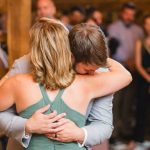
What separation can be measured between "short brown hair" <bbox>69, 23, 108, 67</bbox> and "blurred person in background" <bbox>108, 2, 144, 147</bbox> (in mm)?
2812

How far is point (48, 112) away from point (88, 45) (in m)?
0.31

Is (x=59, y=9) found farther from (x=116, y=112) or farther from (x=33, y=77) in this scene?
(x=33, y=77)

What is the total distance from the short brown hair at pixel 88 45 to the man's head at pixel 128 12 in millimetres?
3226

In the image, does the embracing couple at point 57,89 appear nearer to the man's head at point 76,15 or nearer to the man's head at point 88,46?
the man's head at point 88,46

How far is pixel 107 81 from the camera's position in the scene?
1.70 meters

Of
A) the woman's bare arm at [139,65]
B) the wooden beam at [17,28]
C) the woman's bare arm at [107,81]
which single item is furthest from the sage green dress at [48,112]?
the woman's bare arm at [139,65]

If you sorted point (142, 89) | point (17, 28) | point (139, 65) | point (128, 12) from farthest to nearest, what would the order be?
point (128, 12) < point (142, 89) < point (139, 65) < point (17, 28)

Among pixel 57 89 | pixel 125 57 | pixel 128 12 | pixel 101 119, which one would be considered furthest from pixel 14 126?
pixel 128 12

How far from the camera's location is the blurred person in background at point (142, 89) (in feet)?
14.1

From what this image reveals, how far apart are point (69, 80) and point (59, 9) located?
5.17 m

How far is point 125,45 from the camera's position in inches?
187

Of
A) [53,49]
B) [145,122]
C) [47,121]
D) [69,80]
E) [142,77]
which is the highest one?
[53,49]

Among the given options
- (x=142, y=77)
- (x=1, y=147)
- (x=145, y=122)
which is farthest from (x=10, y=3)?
(x=145, y=122)

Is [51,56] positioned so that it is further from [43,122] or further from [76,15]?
[76,15]
